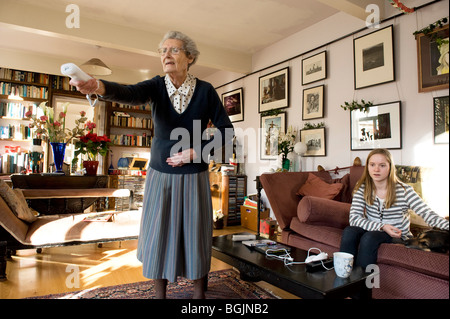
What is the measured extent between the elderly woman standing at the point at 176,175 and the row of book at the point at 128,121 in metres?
5.33

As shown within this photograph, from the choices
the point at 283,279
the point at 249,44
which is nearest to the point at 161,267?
the point at 283,279

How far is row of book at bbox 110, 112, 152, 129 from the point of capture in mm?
6316

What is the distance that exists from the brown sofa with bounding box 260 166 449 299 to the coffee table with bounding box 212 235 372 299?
320 millimetres

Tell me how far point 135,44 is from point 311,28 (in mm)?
2401

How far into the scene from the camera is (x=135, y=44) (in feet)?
13.5

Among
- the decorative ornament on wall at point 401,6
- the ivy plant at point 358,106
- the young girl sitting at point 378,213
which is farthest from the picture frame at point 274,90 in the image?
the young girl sitting at point 378,213

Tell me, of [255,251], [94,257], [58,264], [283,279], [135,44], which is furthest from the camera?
[135,44]

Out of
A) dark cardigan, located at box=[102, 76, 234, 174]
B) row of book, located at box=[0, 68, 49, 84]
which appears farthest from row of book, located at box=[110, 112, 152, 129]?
dark cardigan, located at box=[102, 76, 234, 174]

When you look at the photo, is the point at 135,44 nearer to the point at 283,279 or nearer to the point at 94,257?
the point at 94,257

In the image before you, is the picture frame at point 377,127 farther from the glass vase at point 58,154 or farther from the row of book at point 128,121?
the row of book at point 128,121

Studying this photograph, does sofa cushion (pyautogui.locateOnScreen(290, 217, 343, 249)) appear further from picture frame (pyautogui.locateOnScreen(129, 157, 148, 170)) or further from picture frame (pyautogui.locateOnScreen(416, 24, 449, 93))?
picture frame (pyautogui.locateOnScreen(129, 157, 148, 170))

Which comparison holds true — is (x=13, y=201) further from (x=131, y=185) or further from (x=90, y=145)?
(x=131, y=185)

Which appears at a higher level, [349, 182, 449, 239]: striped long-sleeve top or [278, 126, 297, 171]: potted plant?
[278, 126, 297, 171]: potted plant

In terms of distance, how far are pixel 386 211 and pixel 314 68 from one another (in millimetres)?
2407
